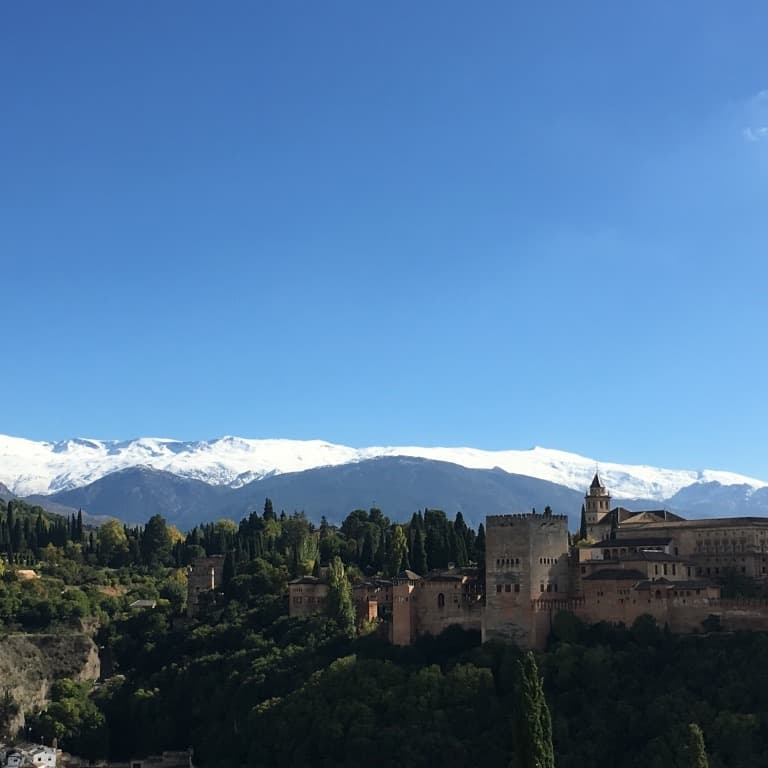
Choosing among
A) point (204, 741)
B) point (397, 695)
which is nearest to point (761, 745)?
point (397, 695)

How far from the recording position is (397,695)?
67938mm

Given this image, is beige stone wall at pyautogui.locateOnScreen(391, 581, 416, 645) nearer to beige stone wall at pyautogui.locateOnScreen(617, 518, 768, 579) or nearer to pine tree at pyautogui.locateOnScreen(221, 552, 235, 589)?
beige stone wall at pyautogui.locateOnScreen(617, 518, 768, 579)

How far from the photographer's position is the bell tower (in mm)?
88812

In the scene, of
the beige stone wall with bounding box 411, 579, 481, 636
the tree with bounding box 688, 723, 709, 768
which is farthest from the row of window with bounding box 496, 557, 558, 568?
the tree with bounding box 688, 723, 709, 768

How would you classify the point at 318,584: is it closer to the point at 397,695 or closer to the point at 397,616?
the point at 397,616

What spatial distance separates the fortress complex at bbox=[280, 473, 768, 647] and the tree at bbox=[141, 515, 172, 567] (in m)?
48.2

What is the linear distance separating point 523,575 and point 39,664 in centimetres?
3919

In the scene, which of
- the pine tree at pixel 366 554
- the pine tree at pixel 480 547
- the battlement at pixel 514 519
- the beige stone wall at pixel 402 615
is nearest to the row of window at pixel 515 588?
the battlement at pixel 514 519

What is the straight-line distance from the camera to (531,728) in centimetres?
5372

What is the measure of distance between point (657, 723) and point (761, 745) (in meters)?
5.10

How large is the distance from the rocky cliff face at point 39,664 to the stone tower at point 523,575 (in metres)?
34.6

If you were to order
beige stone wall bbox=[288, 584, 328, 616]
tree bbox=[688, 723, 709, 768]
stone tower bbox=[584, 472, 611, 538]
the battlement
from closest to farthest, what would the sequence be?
tree bbox=[688, 723, 709, 768]
the battlement
beige stone wall bbox=[288, 584, 328, 616]
stone tower bbox=[584, 472, 611, 538]

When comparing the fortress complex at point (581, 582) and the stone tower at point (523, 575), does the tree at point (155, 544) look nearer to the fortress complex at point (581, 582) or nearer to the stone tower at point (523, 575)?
the fortress complex at point (581, 582)

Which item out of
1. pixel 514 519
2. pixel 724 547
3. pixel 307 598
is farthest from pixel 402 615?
pixel 724 547
